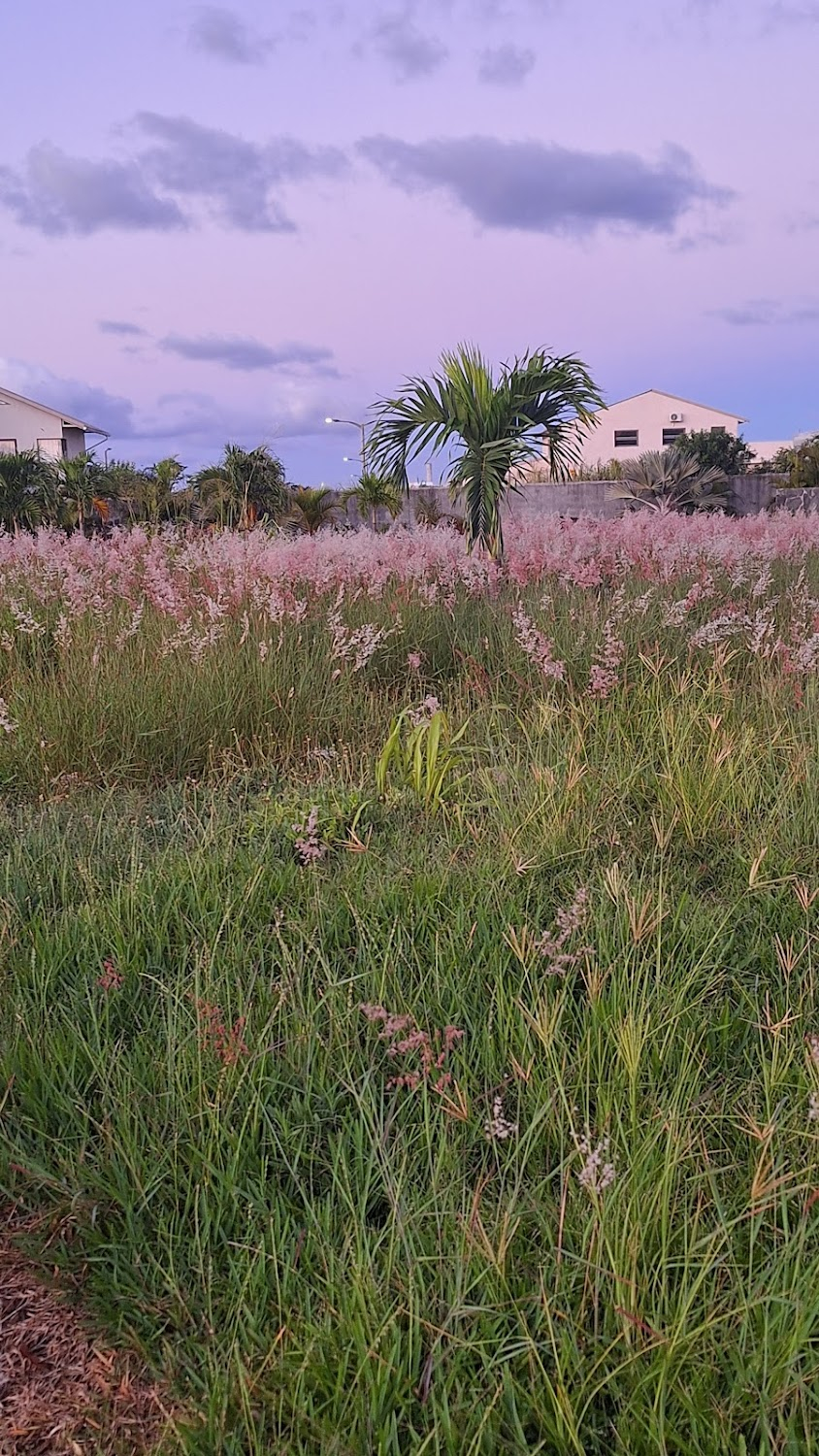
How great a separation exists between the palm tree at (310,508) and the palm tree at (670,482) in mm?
6656

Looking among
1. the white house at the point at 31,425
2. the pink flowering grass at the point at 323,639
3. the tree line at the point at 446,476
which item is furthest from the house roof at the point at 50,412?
the pink flowering grass at the point at 323,639

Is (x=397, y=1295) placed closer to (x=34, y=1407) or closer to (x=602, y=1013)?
A: (x=34, y=1407)

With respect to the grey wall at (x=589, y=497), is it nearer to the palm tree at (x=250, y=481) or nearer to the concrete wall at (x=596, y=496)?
the concrete wall at (x=596, y=496)

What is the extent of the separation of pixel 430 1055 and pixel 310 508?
23.2 m

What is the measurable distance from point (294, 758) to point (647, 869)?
5.84ft

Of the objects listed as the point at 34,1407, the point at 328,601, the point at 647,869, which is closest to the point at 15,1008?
the point at 34,1407

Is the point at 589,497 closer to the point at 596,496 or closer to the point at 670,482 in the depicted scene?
the point at 596,496

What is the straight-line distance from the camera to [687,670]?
4379mm

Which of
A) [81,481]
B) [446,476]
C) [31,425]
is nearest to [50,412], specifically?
[31,425]

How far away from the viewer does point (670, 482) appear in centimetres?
2225

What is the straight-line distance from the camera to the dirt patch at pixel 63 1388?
53.7 inches

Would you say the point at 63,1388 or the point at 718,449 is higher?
the point at 718,449

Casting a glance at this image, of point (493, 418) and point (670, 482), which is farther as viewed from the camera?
point (670, 482)

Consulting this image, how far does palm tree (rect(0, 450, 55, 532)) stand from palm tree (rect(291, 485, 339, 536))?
211 inches
